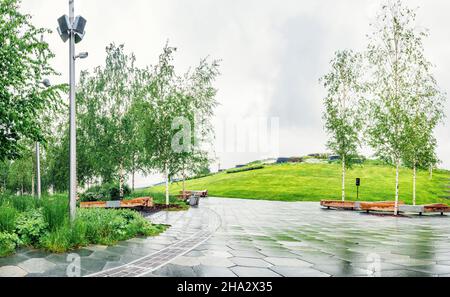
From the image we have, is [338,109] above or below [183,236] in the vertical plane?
above

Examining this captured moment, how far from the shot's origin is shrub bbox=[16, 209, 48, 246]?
736cm

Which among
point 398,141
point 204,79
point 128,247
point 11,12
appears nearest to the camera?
point 128,247

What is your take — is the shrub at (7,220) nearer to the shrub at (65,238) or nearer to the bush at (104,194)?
the shrub at (65,238)

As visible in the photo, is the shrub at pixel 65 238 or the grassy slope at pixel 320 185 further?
the grassy slope at pixel 320 185

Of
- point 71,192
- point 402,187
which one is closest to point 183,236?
point 71,192

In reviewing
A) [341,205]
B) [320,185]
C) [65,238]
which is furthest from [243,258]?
[320,185]

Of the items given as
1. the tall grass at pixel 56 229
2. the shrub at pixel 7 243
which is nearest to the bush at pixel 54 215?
the tall grass at pixel 56 229

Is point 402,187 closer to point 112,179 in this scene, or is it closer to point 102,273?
point 112,179

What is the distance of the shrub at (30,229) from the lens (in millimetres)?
7359

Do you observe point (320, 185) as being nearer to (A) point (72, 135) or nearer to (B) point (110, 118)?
(B) point (110, 118)

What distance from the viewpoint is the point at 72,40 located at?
9.01m

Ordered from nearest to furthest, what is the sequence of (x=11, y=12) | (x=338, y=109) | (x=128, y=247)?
(x=128, y=247)
(x=11, y=12)
(x=338, y=109)

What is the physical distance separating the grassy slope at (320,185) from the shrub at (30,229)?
3044 cm
